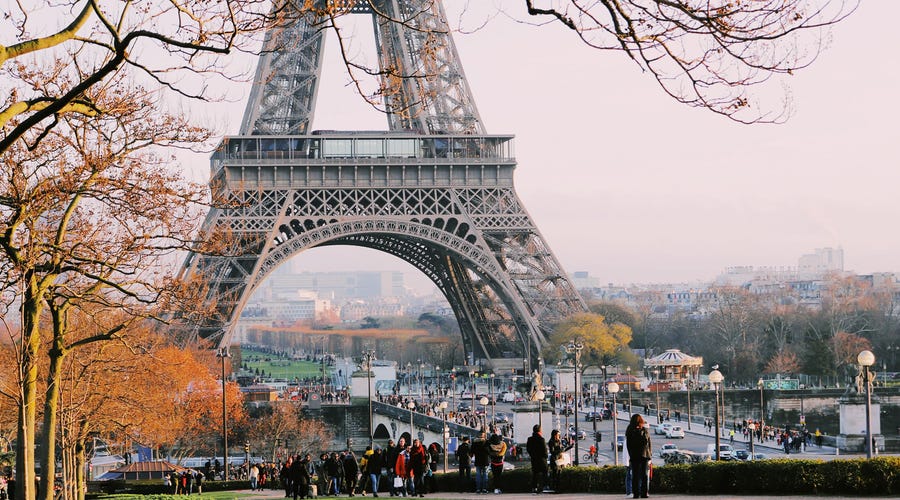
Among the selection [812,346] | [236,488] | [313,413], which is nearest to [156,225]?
[236,488]

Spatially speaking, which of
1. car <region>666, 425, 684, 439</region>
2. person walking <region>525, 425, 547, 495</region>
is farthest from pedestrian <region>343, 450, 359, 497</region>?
car <region>666, 425, 684, 439</region>

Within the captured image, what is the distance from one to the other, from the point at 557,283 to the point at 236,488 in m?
32.6

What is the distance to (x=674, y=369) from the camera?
99.3 m

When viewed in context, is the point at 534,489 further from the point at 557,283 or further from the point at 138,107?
the point at 557,283

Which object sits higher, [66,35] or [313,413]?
[66,35]

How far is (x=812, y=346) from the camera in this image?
10162cm

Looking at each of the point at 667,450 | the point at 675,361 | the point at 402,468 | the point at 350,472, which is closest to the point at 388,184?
the point at 667,450

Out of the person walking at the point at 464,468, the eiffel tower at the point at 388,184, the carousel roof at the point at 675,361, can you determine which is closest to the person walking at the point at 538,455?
the person walking at the point at 464,468

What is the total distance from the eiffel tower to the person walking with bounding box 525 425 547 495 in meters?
42.6

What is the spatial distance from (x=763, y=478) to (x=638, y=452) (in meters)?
2.35

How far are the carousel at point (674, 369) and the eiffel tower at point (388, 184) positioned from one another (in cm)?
2102

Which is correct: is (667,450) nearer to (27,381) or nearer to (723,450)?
(723,450)

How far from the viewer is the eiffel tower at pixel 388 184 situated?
220 feet

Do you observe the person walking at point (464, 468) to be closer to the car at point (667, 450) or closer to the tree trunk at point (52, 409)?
the tree trunk at point (52, 409)
